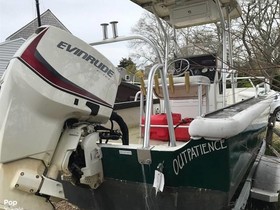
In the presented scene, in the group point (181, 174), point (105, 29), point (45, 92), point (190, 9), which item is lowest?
point (181, 174)

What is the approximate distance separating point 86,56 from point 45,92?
416mm

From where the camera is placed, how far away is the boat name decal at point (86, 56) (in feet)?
7.80

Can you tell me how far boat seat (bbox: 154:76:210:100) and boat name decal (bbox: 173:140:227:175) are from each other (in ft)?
3.24

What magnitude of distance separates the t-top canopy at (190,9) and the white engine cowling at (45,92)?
7.65 feet

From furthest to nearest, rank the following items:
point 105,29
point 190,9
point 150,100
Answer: point 190,9 → point 105,29 → point 150,100

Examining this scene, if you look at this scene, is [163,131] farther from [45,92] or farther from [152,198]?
[45,92]

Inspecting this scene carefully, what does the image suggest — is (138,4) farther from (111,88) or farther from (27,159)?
(27,159)

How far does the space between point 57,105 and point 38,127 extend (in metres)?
0.18

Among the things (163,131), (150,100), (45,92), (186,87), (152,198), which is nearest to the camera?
(45,92)

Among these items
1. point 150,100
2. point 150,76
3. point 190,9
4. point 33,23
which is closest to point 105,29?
point 150,76

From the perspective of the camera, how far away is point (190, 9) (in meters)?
4.64

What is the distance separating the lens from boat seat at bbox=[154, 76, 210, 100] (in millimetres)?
3342

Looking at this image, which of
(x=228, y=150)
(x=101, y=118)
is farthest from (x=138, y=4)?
(x=228, y=150)

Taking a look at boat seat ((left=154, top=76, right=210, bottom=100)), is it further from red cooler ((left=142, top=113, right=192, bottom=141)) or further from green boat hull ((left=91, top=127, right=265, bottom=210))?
green boat hull ((left=91, top=127, right=265, bottom=210))
